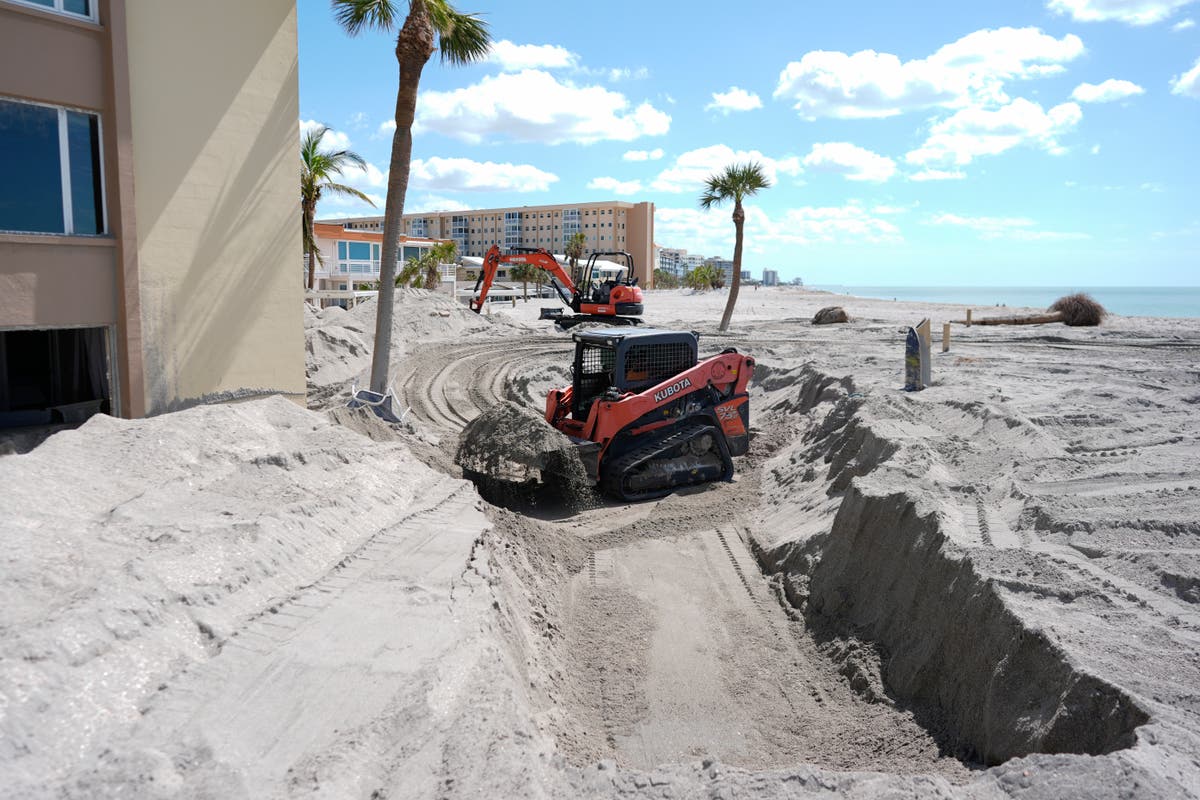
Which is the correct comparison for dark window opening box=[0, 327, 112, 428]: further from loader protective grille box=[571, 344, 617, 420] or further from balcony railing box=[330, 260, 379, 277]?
balcony railing box=[330, 260, 379, 277]

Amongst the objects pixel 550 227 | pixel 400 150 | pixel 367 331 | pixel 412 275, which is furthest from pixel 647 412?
pixel 550 227

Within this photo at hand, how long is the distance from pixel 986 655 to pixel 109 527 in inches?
247

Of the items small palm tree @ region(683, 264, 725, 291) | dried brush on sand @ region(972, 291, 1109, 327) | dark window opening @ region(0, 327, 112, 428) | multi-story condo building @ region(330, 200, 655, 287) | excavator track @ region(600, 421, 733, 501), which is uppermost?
multi-story condo building @ region(330, 200, 655, 287)

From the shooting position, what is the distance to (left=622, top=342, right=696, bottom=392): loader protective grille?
38.1ft

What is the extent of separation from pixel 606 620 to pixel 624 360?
14.6ft

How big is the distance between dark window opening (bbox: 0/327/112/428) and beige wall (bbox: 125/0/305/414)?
8.04 ft

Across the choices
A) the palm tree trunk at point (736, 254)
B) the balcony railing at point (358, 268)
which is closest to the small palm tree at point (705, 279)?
the balcony railing at point (358, 268)

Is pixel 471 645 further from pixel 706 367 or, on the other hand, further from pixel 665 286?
pixel 665 286

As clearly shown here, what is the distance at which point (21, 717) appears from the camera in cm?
381

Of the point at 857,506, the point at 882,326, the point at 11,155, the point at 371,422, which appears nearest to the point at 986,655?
the point at 857,506

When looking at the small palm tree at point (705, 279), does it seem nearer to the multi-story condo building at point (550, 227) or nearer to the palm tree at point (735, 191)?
the multi-story condo building at point (550, 227)

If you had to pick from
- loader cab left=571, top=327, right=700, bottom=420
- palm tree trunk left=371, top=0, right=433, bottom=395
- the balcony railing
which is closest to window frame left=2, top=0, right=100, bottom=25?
palm tree trunk left=371, top=0, right=433, bottom=395

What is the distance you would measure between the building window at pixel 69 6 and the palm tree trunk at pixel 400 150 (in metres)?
4.78

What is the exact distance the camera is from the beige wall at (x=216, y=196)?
430 inches
